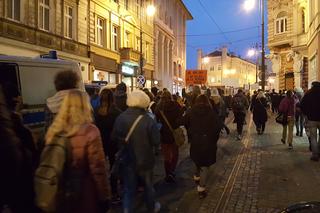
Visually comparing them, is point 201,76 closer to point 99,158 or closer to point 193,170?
point 193,170

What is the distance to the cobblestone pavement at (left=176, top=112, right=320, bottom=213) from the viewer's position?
6.90 m

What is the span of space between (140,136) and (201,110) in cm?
197

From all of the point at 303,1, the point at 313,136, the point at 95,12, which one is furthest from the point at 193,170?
the point at 303,1

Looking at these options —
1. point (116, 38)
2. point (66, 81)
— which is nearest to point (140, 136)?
point (66, 81)

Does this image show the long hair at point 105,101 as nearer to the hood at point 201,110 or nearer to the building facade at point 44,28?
the hood at point 201,110

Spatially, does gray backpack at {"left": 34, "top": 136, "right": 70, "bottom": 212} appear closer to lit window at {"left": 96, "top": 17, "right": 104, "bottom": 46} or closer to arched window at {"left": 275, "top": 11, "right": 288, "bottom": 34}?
lit window at {"left": 96, "top": 17, "right": 104, "bottom": 46}

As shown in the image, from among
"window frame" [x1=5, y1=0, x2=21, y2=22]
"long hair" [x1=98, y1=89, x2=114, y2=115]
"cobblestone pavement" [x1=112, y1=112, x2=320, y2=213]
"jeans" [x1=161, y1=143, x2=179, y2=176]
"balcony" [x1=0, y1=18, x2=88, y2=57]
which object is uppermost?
"window frame" [x1=5, y1=0, x2=21, y2=22]

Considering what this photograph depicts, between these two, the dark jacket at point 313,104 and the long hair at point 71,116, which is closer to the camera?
the long hair at point 71,116

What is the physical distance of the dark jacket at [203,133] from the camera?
7277mm

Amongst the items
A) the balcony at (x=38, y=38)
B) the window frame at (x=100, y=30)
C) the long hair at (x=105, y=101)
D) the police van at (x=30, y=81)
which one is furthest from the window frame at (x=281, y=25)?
the long hair at (x=105, y=101)

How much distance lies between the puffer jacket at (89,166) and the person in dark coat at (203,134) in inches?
145

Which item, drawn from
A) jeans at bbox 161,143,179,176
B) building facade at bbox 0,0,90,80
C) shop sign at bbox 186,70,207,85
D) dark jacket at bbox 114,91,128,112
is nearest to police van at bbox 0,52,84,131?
dark jacket at bbox 114,91,128,112

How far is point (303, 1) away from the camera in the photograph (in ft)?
127

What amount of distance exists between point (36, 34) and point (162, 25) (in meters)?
27.1
